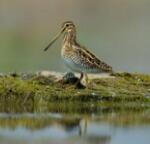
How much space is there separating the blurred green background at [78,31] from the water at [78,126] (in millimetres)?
6224

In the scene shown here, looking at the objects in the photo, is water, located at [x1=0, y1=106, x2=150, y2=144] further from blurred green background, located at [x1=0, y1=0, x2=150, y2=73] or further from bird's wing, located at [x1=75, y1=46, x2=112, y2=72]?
blurred green background, located at [x1=0, y1=0, x2=150, y2=73]

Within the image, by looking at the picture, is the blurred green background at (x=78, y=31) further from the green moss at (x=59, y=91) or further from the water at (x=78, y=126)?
the water at (x=78, y=126)

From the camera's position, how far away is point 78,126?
1658 cm

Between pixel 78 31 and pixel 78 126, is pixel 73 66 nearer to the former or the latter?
pixel 78 126

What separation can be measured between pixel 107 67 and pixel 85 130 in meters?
3.31

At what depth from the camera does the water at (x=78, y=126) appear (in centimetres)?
1545

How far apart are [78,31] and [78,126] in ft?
55.6

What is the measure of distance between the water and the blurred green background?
6224mm

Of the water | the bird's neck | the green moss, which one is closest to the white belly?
the green moss

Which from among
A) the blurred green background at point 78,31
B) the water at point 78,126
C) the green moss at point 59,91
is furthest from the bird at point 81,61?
the blurred green background at point 78,31

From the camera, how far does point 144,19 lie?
37312 mm

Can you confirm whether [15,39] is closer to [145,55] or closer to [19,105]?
[145,55]

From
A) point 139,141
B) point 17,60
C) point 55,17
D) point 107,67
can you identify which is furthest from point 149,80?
point 55,17

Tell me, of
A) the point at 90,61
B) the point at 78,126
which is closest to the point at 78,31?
the point at 90,61
